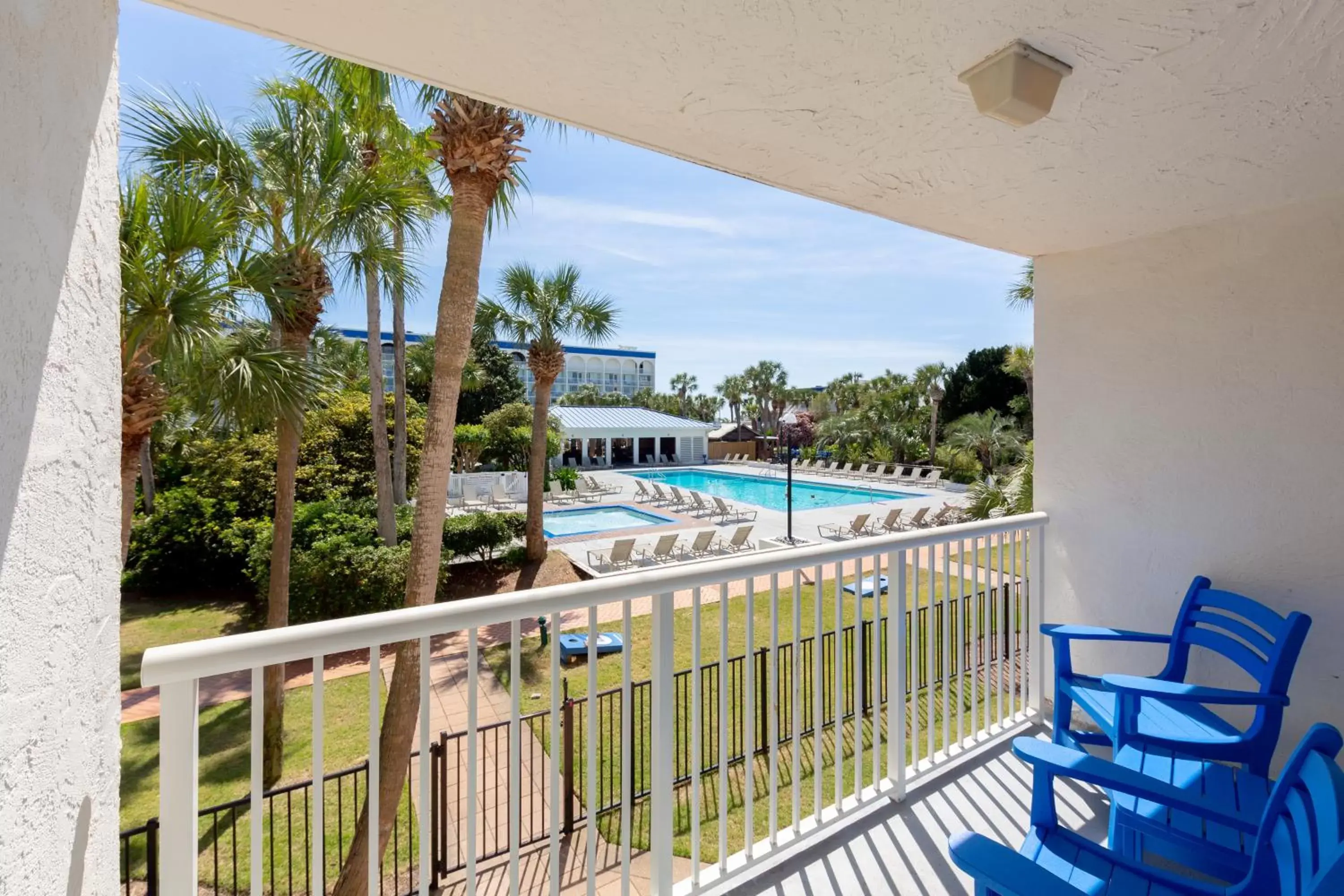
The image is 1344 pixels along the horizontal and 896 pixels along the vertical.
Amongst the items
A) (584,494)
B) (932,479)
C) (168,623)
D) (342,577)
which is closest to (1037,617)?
(342,577)

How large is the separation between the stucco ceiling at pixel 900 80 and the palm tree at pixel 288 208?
178 inches

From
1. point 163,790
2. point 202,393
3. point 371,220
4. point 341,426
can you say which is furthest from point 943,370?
point 163,790


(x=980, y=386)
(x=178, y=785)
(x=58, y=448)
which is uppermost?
(x=980, y=386)

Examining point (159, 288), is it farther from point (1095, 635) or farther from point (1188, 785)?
point (1188, 785)

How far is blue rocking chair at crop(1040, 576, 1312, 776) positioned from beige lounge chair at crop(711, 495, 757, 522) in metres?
A: 14.0

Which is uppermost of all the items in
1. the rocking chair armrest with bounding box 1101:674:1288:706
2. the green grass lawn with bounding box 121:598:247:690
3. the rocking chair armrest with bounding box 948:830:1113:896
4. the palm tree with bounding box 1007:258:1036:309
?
the palm tree with bounding box 1007:258:1036:309

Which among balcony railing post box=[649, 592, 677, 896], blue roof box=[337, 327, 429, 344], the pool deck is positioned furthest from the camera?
blue roof box=[337, 327, 429, 344]

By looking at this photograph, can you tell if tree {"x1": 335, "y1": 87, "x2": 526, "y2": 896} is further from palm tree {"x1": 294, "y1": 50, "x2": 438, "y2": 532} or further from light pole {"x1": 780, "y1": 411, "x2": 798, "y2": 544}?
light pole {"x1": 780, "y1": 411, "x2": 798, "y2": 544}

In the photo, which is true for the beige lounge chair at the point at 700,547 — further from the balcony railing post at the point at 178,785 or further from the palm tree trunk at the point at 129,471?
the balcony railing post at the point at 178,785

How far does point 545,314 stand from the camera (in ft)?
39.9

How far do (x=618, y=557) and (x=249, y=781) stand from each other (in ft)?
23.8

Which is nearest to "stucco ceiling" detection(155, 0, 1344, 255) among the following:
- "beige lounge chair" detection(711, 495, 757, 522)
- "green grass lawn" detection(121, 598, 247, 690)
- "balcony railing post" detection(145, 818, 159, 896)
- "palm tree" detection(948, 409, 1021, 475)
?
"balcony railing post" detection(145, 818, 159, 896)

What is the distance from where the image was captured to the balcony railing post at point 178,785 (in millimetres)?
1156

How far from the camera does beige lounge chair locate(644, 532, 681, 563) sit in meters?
12.0
